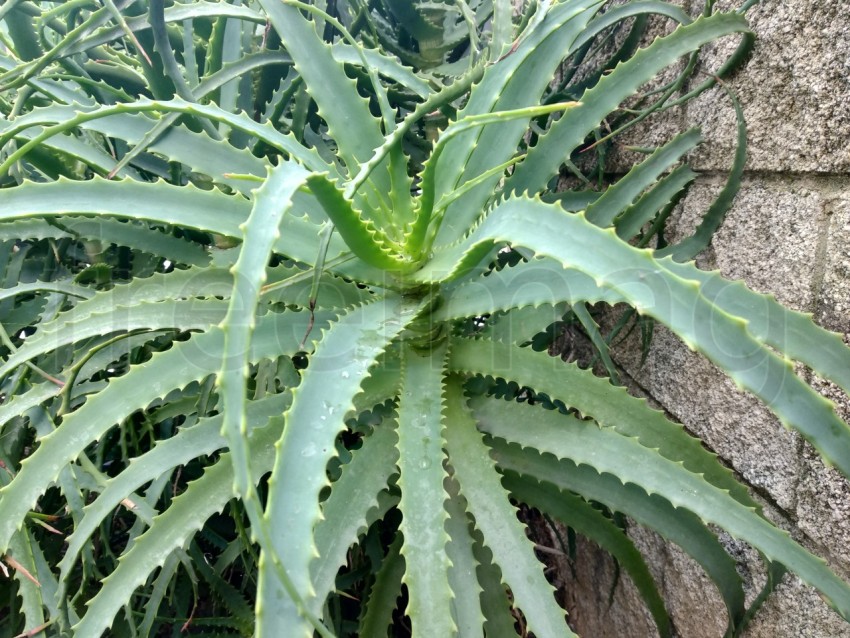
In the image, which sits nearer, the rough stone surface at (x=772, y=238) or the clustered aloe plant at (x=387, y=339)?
the clustered aloe plant at (x=387, y=339)

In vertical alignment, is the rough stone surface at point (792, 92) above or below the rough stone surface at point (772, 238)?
above

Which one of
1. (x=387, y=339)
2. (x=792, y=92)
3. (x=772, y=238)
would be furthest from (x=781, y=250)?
(x=387, y=339)

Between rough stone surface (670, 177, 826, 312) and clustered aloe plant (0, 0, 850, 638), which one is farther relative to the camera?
rough stone surface (670, 177, 826, 312)

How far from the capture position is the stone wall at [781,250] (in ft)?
1.41

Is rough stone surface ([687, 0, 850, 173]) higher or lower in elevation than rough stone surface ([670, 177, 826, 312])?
higher

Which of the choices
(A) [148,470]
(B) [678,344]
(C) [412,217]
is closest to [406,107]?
(C) [412,217]

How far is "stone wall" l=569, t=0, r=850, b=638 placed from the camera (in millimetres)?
431

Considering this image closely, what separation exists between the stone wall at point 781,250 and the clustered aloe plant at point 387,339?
0.10 feet

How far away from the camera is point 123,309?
506mm

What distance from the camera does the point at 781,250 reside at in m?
0.49

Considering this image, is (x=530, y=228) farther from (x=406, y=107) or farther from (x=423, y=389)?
(x=406, y=107)

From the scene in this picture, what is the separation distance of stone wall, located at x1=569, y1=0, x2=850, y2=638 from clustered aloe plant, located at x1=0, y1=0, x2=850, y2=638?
0.03 metres

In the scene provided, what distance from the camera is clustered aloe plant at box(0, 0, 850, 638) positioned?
349mm

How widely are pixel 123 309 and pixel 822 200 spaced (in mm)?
600
